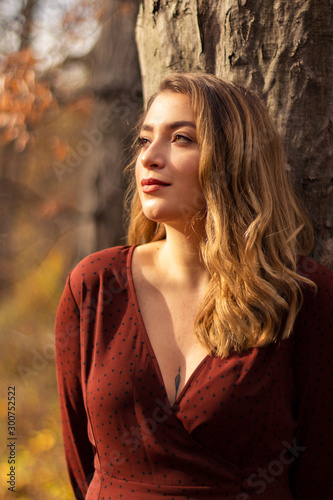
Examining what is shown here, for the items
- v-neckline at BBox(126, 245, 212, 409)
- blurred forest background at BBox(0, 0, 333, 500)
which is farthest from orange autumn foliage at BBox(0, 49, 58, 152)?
v-neckline at BBox(126, 245, 212, 409)

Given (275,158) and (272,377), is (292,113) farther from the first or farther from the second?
(272,377)

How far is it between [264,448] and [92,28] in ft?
15.4

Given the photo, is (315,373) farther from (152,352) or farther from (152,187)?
(152,187)

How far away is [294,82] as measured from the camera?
216 centimetres

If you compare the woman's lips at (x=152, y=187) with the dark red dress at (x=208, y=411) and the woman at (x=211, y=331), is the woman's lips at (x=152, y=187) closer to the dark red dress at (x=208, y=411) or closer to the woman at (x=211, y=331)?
the woman at (x=211, y=331)

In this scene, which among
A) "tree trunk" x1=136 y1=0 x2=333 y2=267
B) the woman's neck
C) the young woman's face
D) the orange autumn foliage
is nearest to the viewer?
the young woman's face

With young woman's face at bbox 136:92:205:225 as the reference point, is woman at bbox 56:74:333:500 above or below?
below

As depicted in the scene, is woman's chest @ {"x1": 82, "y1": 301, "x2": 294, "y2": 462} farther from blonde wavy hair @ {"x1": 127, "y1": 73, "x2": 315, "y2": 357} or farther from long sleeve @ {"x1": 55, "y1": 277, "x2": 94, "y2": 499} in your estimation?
long sleeve @ {"x1": 55, "y1": 277, "x2": 94, "y2": 499}

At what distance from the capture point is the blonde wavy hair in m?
1.78

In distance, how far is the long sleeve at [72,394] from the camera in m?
2.01

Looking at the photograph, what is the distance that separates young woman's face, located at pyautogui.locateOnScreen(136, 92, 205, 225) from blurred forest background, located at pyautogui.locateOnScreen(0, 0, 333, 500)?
0.55 m

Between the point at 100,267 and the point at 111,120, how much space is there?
9.71 ft

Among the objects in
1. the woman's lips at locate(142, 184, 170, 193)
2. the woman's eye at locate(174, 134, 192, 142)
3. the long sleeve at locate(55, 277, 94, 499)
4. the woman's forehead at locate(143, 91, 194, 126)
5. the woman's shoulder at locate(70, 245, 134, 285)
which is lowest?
the long sleeve at locate(55, 277, 94, 499)

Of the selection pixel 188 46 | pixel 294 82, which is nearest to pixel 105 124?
pixel 188 46
